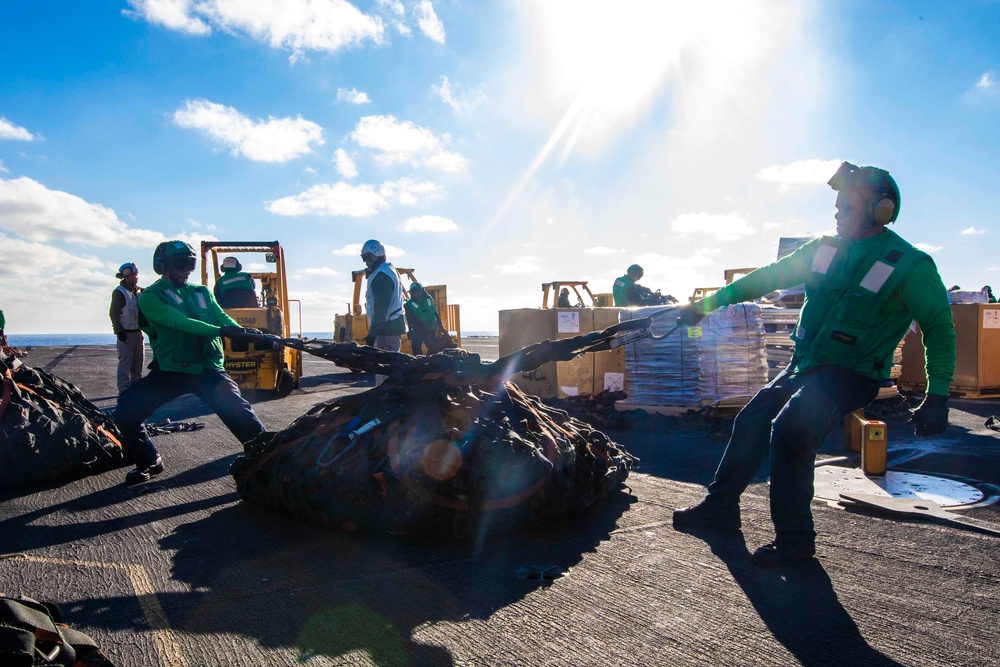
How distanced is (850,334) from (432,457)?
2.21 metres

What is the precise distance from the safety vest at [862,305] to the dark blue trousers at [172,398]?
3904mm

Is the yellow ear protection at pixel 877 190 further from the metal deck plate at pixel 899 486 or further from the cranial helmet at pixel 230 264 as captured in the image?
the cranial helmet at pixel 230 264

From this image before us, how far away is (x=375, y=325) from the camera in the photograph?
7414 millimetres

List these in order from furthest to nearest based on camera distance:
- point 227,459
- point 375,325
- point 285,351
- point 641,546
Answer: point 285,351
point 375,325
point 227,459
point 641,546

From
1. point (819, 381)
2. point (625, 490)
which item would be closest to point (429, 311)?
point (625, 490)

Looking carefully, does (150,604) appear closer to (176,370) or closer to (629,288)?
(176,370)

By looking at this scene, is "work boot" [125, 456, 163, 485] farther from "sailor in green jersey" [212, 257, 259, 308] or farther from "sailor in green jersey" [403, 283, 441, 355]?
"sailor in green jersey" [212, 257, 259, 308]

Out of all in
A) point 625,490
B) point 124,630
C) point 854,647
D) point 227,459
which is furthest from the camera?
point 227,459

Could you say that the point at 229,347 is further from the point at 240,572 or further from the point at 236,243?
the point at 240,572

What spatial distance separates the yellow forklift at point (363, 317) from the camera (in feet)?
52.9

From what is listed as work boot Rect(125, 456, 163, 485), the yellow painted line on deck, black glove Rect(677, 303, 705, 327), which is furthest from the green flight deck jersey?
work boot Rect(125, 456, 163, 485)

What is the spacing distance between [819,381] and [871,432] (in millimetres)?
2154

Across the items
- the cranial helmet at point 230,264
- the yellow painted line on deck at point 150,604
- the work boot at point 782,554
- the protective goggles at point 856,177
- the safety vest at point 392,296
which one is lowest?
the yellow painted line on deck at point 150,604

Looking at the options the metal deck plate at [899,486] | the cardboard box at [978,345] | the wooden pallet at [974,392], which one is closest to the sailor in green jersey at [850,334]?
the metal deck plate at [899,486]
